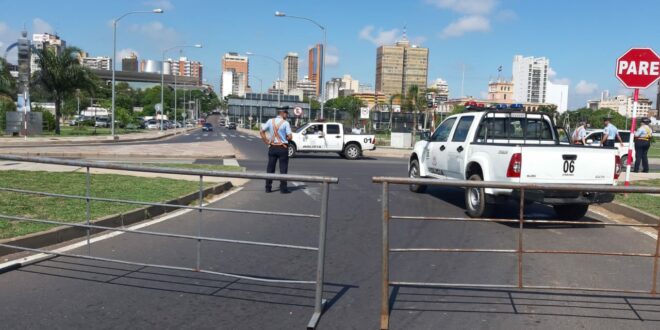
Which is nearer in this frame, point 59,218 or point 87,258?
point 87,258

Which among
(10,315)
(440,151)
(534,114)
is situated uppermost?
(534,114)

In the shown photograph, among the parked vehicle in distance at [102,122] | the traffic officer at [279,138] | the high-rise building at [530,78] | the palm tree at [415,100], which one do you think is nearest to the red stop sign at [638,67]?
the traffic officer at [279,138]

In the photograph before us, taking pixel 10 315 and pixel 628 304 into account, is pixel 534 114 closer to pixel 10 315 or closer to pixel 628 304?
pixel 628 304

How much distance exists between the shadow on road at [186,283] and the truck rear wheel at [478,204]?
14.3 ft

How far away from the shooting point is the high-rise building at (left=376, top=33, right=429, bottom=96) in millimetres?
159125

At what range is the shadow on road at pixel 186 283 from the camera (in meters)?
5.29

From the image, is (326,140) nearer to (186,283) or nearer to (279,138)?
(279,138)

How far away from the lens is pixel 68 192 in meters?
10.4

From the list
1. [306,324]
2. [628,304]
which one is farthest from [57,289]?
[628,304]

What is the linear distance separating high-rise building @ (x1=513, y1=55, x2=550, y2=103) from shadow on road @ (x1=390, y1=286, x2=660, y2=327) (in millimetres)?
110023

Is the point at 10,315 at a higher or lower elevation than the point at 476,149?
lower

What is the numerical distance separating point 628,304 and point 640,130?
15772mm

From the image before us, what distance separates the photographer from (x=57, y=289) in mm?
5332

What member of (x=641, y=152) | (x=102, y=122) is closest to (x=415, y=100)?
(x=102, y=122)
